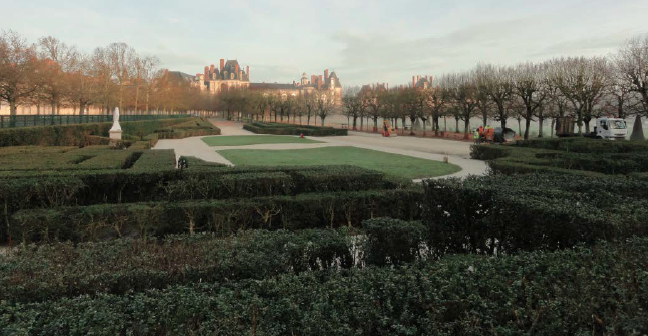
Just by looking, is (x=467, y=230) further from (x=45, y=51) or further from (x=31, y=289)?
(x=45, y=51)

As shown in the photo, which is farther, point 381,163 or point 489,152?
point 489,152

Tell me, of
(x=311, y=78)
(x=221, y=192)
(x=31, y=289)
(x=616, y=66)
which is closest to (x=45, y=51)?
(x=221, y=192)

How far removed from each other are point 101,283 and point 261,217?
14.3 feet

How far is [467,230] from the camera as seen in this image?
559 cm

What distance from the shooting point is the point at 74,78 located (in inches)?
1737

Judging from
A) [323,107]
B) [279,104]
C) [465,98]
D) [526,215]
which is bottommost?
[526,215]

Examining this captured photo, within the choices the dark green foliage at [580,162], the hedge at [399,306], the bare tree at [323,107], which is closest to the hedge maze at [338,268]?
the hedge at [399,306]

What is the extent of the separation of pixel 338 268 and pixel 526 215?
7.85 feet

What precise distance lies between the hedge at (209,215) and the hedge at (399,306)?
3600mm

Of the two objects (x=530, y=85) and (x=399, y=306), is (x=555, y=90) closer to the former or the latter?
(x=530, y=85)

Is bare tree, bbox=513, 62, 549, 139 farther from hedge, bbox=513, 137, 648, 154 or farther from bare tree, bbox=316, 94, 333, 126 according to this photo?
bare tree, bbox=316, 94, 333, 126

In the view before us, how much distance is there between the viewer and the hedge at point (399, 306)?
2.79m

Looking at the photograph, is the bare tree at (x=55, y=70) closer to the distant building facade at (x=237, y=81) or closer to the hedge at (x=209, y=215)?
the hedge at (x=209, y=215)

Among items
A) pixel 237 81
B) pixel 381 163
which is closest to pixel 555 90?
pixel 381 163
